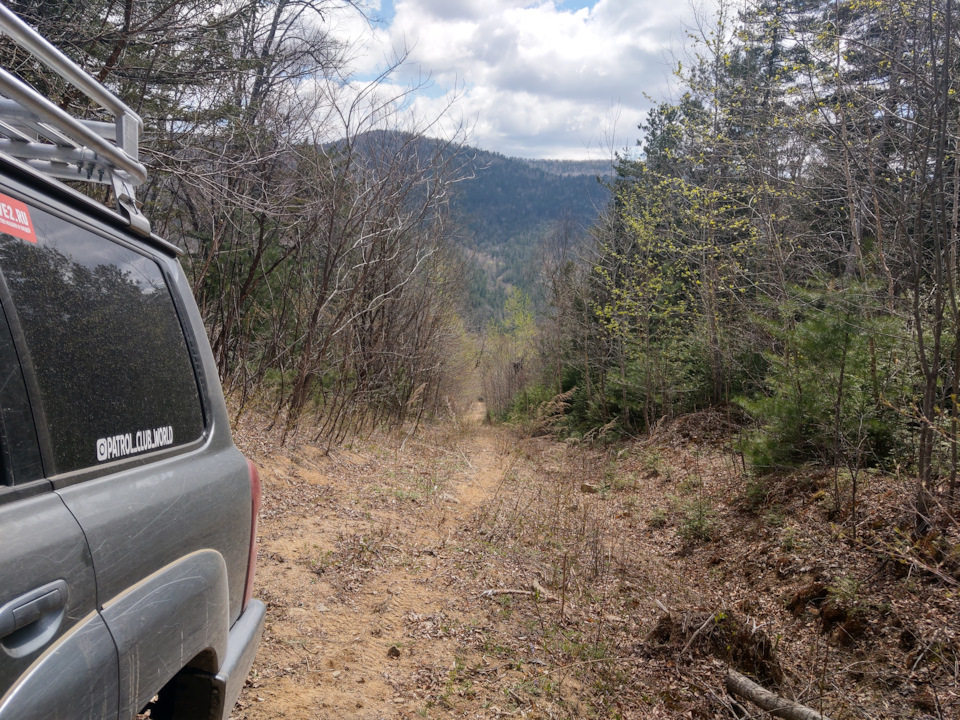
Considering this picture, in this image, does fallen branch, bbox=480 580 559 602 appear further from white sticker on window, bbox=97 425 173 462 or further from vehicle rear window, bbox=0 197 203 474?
white sticker on window, bbox=97 425 173 462

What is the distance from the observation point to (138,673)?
1.71m

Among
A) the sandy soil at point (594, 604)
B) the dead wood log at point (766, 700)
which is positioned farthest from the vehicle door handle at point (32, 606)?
the dead wood log at point (766, 700)

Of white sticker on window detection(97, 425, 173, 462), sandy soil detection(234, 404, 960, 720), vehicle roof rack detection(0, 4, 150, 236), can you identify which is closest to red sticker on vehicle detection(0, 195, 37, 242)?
→ vehicle roof rack detection(0, 4, 150, 236)

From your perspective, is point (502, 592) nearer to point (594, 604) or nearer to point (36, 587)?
point (594, 604)

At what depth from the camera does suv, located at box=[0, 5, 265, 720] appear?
4.67 feet

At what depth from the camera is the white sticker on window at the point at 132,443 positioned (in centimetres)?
179

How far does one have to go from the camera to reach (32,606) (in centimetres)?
134

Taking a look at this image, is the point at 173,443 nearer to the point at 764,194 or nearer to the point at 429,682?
the point at 429,682

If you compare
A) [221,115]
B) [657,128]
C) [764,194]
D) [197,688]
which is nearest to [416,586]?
[197,688]

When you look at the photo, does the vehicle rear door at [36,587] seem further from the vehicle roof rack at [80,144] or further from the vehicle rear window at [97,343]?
the vehicle roof rack at [80,144]

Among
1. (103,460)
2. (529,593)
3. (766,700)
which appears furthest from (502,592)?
(103,460)

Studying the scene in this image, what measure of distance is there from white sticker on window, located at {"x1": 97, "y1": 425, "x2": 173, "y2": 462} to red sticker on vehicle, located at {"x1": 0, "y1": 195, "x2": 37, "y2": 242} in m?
0.55

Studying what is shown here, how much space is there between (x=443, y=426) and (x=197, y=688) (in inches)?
696

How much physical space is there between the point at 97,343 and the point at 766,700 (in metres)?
4.13
